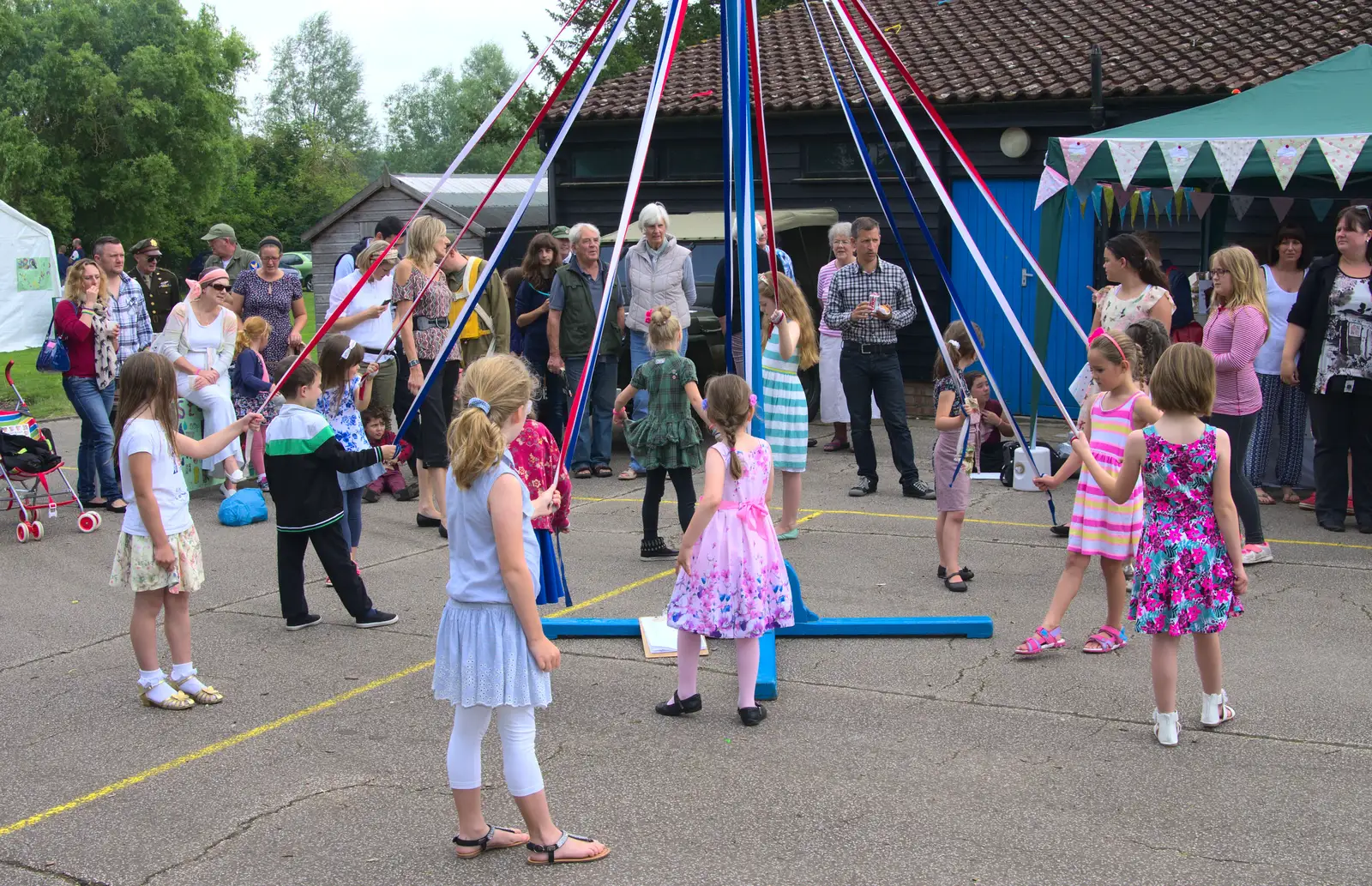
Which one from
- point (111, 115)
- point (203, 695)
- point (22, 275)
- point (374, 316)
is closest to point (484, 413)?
point (203, 695)

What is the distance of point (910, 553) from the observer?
7.57m

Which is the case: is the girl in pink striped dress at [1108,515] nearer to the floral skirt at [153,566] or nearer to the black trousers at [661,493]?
the black trousers at [661,493]

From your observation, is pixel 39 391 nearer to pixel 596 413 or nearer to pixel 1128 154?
pixel 596 413

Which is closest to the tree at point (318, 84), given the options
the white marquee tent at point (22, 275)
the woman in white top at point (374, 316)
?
the white marquee tent at point (22, 275)

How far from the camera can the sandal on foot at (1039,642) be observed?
18.3ft

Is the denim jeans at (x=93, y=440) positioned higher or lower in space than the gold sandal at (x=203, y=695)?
higher

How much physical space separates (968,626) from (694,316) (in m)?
5.81

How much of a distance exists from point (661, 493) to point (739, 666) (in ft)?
8.50

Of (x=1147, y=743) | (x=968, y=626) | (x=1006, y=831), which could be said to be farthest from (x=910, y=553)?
(x=1006, y=831)

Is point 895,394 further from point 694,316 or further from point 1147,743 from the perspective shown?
point 1147,743

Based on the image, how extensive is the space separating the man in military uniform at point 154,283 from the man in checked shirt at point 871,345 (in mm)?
5272

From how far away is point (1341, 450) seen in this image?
26.3 ft

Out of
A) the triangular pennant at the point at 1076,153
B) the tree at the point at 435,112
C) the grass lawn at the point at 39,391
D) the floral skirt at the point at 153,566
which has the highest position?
the tree at the point at 435,112

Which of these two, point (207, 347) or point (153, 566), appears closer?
point (153, 566)
